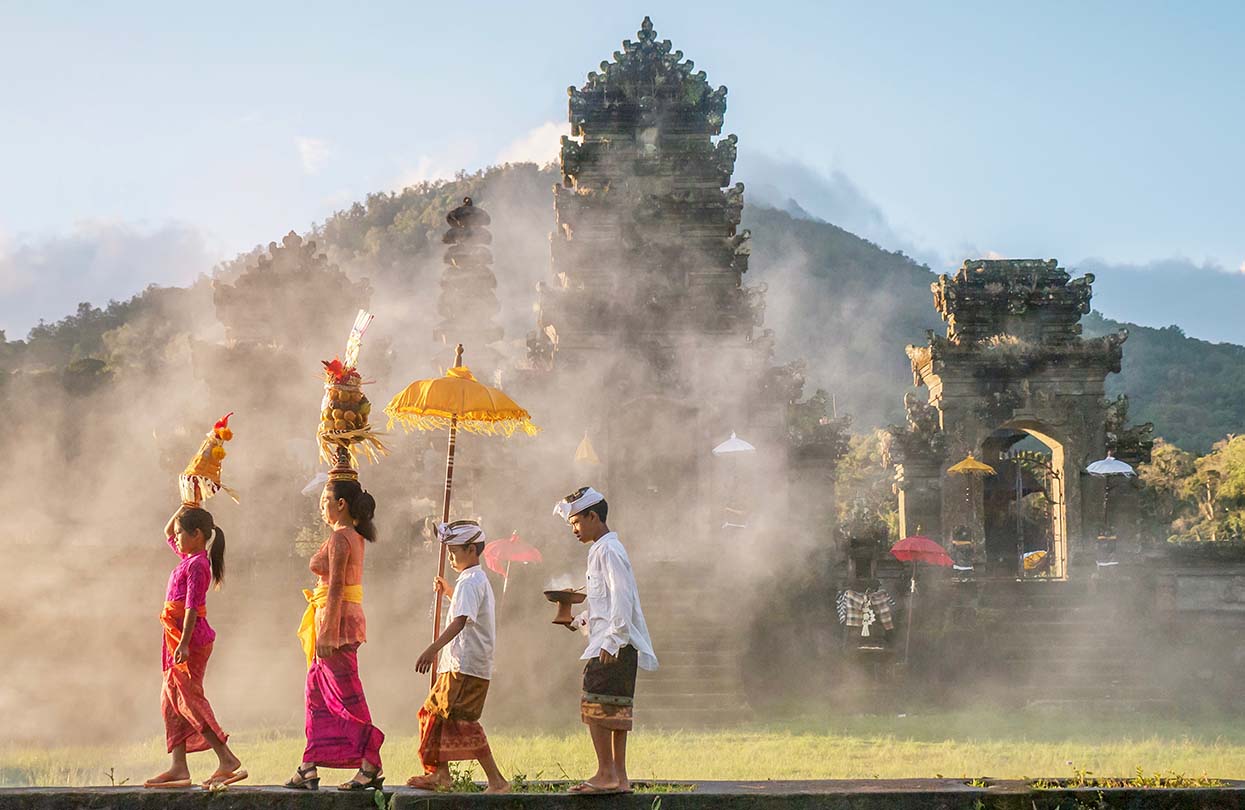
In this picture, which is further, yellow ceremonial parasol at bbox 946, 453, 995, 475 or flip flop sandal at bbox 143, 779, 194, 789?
yellow ceremonial parasol at bbox 946, 453, 995, 475

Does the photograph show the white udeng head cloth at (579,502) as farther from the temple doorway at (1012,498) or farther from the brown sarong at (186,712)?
the temple doorway at (1012,498)

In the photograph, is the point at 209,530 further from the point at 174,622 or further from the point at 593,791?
the point at 593,791

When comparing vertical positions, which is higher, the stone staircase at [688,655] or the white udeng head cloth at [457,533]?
the white udeng head cloth at [457,533]

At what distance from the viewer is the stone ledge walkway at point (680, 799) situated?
8.22 metres

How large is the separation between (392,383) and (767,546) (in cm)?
1056

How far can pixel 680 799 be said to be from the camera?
827 cm

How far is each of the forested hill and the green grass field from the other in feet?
156

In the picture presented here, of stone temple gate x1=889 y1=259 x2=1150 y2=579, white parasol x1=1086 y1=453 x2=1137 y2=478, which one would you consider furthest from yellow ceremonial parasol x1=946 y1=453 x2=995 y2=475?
white parasol x1=1086 y1=453 x2=1137 y2=478

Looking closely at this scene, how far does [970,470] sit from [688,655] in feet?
27.1

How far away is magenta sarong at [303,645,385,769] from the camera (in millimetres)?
8617

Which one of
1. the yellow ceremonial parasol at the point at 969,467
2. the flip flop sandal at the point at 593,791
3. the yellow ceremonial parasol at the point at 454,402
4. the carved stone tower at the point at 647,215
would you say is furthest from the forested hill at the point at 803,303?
the flip flop sandal at the point at 593,791

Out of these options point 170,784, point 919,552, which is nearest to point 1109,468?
point 919,552

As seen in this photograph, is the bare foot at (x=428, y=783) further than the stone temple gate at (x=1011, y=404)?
No

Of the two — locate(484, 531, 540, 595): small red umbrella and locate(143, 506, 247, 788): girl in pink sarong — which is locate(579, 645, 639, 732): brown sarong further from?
locate(484, 531, 540, 595): small red umbrella
